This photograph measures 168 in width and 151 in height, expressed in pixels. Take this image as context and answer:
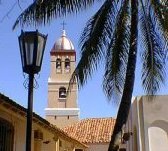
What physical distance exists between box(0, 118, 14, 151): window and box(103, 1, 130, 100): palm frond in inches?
116

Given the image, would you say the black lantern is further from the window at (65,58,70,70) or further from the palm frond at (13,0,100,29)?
the window at (65,58,70,70)

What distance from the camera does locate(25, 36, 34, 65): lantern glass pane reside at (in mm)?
7043

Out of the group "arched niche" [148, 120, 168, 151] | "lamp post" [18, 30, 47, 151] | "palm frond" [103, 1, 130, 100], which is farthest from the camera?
"arched niche" [148, 120, 168, 151]

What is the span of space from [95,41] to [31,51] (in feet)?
17.5

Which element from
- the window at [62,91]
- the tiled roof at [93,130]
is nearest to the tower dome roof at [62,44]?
the window at [62,91]

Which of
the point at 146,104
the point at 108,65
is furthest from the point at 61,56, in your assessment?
the point at 108,65

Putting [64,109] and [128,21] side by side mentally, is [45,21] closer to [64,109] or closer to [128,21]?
[128,21]

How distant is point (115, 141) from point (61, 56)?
4289 cm

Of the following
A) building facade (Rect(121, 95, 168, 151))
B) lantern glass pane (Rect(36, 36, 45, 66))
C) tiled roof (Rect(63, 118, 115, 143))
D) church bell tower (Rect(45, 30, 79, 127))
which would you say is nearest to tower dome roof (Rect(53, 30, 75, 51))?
church bell tower (Rect(45, 30, 79, 127))

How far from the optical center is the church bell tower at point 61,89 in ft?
167

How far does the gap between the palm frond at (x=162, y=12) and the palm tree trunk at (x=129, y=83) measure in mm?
523

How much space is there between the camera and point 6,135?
38.0ft

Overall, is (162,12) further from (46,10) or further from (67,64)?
(67,64)

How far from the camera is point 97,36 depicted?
1232 centimetres
